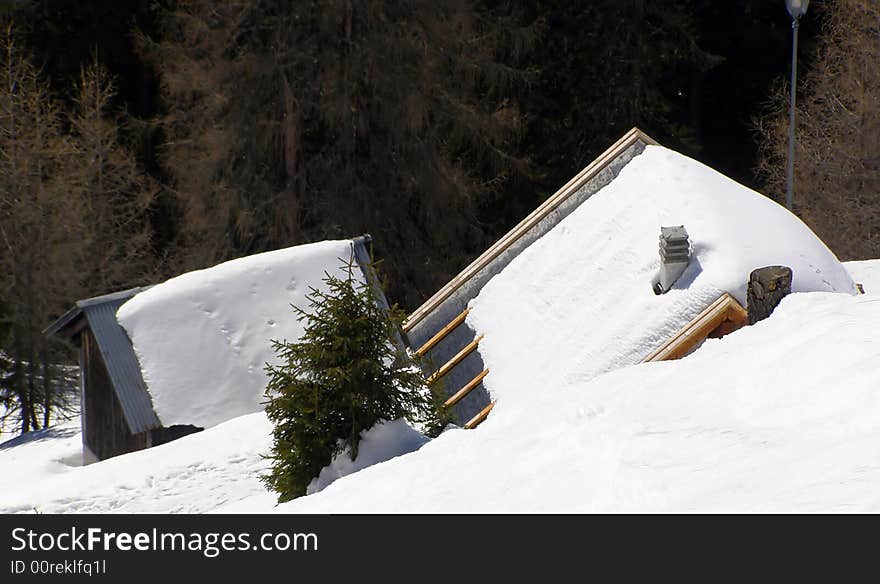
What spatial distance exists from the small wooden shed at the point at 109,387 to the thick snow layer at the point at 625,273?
20.0ft

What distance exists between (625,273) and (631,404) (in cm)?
427

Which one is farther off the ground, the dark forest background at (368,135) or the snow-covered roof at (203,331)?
the dark forest background at (368,135)

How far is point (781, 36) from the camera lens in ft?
118

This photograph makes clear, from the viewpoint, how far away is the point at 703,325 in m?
10.1

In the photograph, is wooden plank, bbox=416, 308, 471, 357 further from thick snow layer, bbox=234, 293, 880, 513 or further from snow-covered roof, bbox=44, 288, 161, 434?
snow-covered roof, bbox=44, 288, 161, 434

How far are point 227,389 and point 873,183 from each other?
18.6 meters

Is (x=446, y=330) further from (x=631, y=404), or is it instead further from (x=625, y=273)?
(x=631, y=404)

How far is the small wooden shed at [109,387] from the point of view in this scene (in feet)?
54.6

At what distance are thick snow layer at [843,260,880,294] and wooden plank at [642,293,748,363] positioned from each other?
858 cm

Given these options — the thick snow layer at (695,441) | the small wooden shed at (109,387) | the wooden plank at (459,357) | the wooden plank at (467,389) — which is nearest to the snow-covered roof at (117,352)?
the small wooden shed at (109,387)

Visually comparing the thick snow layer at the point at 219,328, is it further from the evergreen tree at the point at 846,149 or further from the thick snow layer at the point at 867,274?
the evergreen tree at the point at 846,149

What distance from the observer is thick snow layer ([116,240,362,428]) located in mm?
16562

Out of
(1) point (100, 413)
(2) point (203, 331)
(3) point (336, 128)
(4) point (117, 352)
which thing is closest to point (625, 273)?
(2) point (203, 331)
